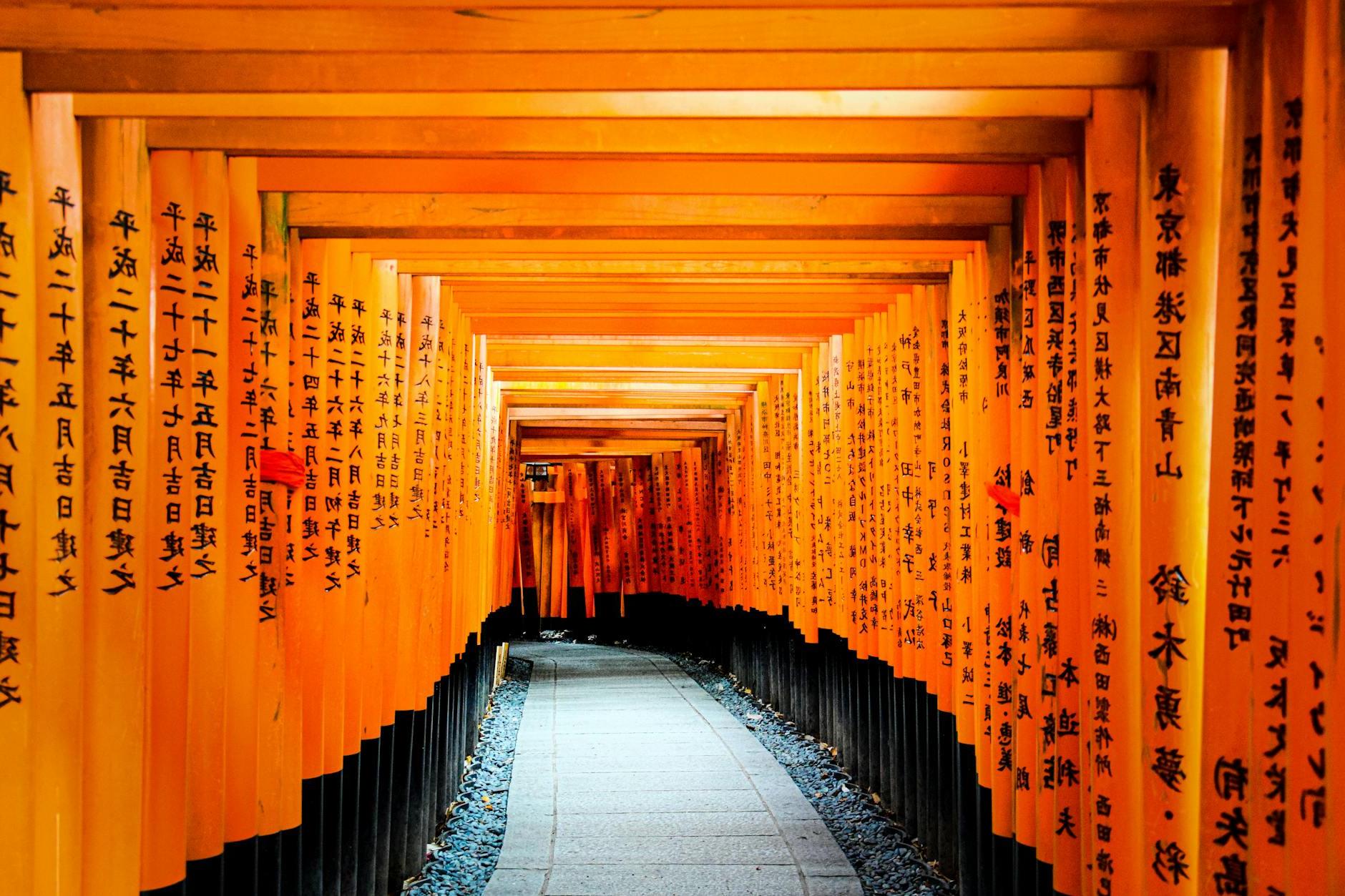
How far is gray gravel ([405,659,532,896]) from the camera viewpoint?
7211 mm

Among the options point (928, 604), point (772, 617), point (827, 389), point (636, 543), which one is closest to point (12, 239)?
point (928, 604)

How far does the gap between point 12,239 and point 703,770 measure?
7.87m

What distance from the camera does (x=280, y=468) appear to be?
15.8 feet

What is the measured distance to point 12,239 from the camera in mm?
3045

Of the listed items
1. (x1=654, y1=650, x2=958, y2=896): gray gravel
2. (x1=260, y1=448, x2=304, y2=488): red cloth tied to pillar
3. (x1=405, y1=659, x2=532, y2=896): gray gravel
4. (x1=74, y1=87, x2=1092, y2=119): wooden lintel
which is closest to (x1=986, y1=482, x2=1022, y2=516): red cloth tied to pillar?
(x1=74, y1=87, x2=1092, y2=119): wooden lintel

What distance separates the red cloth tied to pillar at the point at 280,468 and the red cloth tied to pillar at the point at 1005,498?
2.88 meters

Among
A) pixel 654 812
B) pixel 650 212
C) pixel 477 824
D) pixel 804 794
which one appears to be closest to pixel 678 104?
Answer: pixel 650 212

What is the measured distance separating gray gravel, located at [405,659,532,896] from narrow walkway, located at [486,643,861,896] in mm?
131

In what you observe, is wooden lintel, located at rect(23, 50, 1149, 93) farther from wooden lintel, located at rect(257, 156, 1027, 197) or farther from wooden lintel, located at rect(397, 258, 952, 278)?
wooden lintel, located at rect(397, 258, 952, 278)

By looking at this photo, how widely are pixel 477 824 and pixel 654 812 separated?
4.09 feet

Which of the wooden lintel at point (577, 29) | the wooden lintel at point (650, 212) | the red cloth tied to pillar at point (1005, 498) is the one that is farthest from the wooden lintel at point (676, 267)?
the wooden lintel at point (577, 29)

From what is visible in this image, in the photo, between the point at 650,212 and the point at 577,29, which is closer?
the point at 577,29

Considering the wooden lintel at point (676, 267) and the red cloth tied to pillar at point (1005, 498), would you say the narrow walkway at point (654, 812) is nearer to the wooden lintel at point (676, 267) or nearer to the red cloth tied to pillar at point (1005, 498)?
the red cloth tied to pillar at point (1005, 498)

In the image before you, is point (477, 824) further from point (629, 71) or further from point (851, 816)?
point (629, 71)
